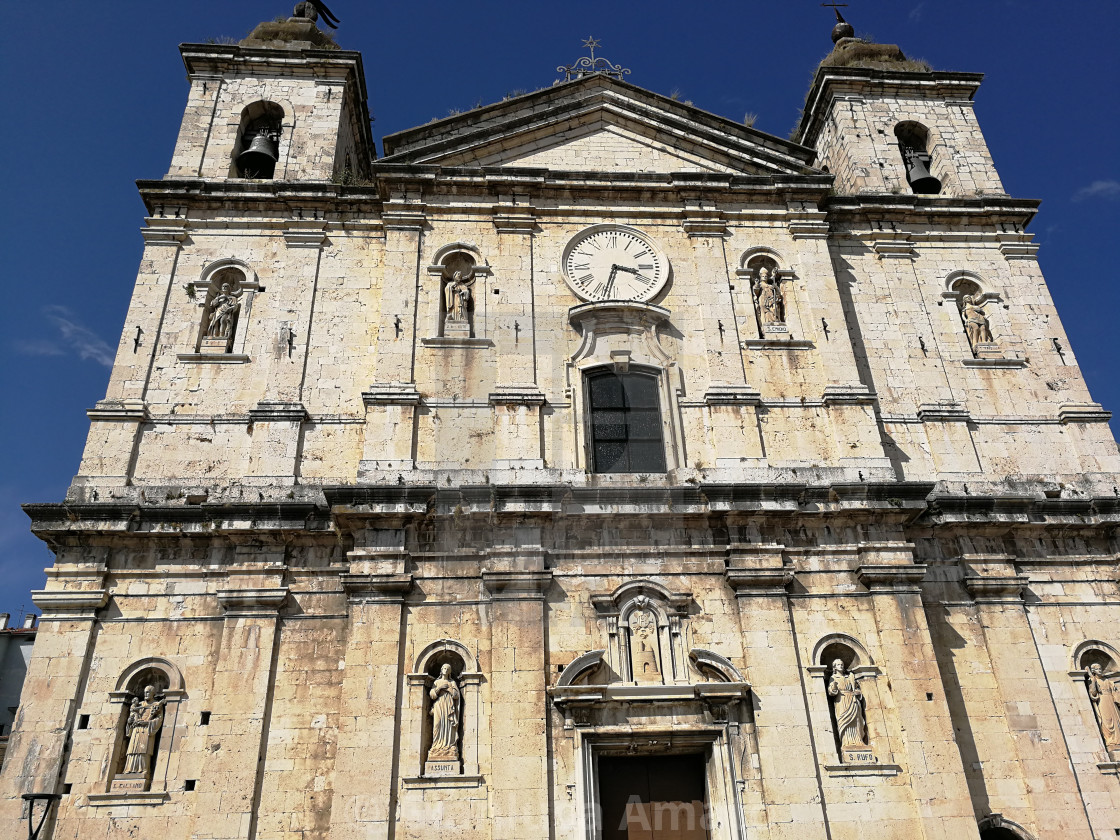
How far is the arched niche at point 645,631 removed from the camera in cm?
1209

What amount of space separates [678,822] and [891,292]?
383 inches

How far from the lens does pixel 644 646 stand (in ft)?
40.1

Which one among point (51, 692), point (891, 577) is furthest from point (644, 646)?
point (51, 692)

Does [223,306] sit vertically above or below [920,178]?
below

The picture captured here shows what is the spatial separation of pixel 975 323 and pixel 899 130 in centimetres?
513

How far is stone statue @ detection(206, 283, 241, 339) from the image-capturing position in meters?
14.8

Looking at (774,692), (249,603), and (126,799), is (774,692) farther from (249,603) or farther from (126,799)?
(126,799)

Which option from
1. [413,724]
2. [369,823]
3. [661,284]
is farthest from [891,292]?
[369,823]

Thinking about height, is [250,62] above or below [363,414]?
above

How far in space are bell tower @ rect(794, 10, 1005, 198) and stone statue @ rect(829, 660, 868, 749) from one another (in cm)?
947

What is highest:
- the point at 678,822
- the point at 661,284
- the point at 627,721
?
the point at 661,284

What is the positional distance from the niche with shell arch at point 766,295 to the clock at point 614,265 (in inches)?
53.0

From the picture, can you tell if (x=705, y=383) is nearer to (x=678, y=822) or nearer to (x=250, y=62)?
(x=678, y=822)

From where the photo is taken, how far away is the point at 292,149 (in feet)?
55.5
